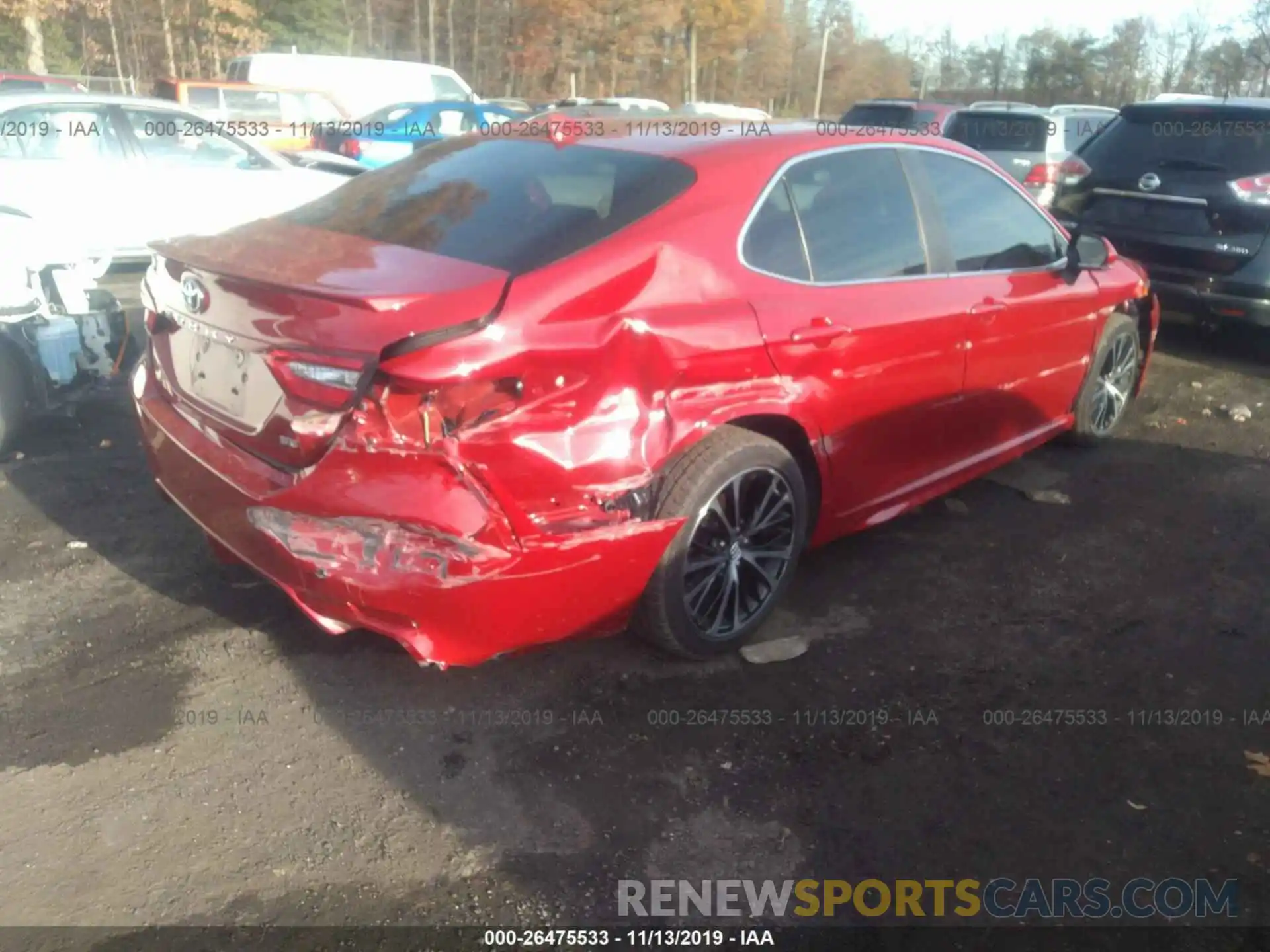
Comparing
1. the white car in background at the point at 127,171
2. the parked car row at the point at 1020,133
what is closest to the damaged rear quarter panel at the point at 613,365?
the white car in background at the point at 127,171

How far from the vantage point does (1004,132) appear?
40.9 feet

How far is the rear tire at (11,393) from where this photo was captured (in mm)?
4793

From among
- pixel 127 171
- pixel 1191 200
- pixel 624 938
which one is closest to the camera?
pixel 624 938

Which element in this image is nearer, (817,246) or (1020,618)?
(817,246)

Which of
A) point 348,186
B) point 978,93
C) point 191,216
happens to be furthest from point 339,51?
point 348,186

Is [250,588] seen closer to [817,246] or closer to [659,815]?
[659,815]

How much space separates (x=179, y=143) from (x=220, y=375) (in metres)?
7.14

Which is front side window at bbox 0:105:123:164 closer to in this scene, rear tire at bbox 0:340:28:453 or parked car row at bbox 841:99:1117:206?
rear tire at bbox 0:340:28:453

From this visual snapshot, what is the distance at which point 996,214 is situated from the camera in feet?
14.7

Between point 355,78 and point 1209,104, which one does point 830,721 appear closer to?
point 1209,104

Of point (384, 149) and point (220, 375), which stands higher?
point (220, 375)

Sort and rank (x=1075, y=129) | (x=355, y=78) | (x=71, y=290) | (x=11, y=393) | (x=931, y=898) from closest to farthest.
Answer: (x=931, y=898), (x=11, y=393), (x=71, y=290), (x=1075, y=129), (x=355, y=78)

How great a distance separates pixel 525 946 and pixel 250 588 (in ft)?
6.44

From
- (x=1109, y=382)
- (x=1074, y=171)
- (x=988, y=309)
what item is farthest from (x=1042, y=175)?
(x=988, y=309)
